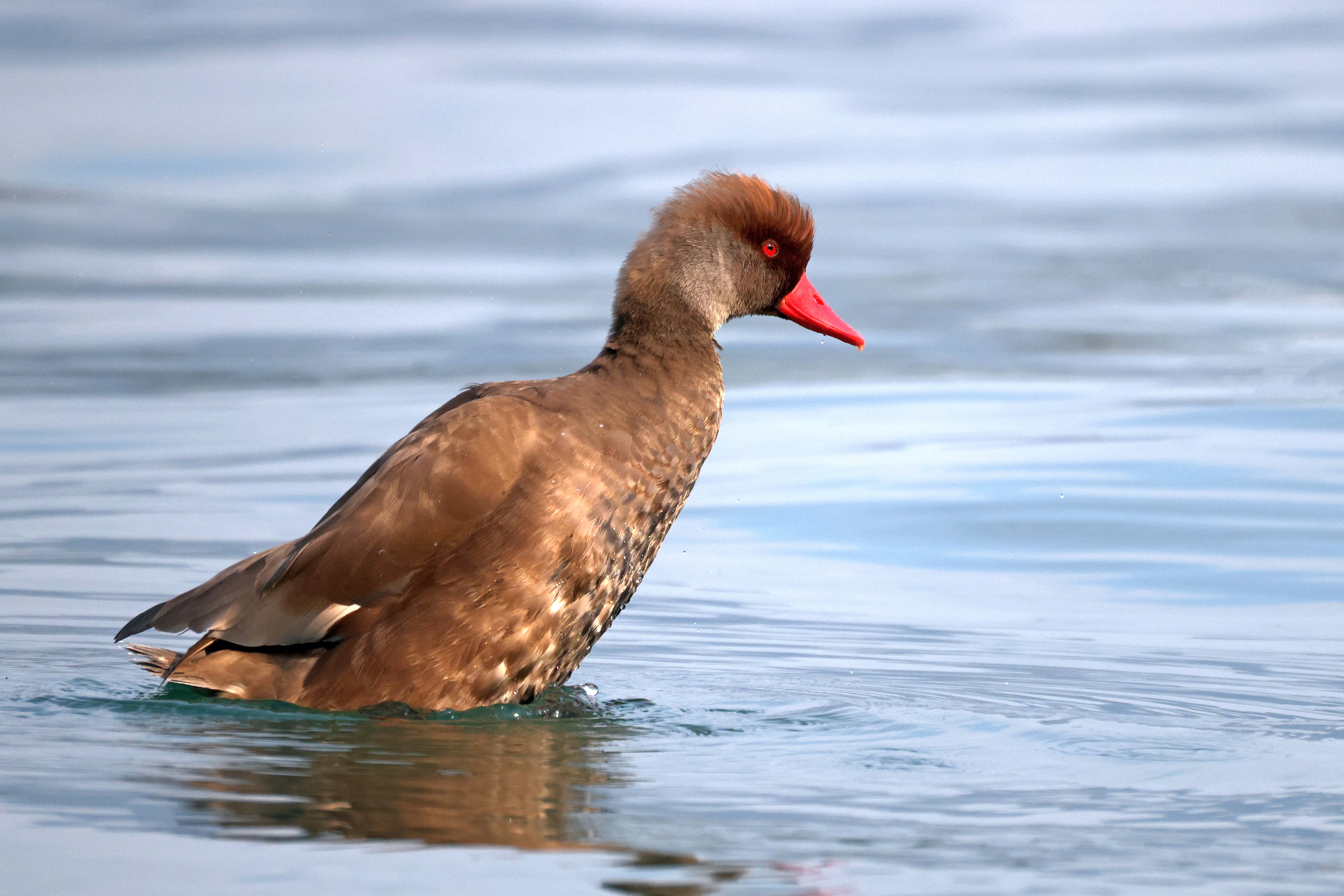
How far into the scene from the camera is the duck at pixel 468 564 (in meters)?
6.60

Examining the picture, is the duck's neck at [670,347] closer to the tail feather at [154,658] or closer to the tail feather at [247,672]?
the tail feather at [247,672]

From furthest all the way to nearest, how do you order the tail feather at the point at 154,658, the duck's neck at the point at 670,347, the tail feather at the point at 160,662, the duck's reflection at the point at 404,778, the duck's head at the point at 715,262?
the duck's head at the point at 715,262 < the duck's neck at the point at 670,347 < the tail feather at the point at 154,658 < the tail feather at the point at 160,662 < the duck's reflection at the point at 404,778

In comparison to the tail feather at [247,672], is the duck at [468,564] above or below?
above

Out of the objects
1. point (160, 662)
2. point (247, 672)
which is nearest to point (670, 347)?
point (247, 672)

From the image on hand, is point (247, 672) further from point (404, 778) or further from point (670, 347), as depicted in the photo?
point (670, 347)

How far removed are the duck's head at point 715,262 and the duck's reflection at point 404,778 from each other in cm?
147

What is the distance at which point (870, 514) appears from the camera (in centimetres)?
1134

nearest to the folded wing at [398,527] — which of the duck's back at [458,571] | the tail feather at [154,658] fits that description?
Answer: the duck's back at [458,571]

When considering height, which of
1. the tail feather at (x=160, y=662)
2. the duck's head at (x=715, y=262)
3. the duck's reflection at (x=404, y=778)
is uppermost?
the duck's head at (x=715, y=262)

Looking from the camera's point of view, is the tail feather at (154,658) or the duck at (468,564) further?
the tail feather at (154,658)

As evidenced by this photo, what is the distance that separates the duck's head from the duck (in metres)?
0.35

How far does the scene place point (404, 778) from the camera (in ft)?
18.5

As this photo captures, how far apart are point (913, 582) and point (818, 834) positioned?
15.6 ft

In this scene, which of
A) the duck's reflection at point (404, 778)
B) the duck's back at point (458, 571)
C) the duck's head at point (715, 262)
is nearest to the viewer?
the duck's reflection at point (404, 778)
